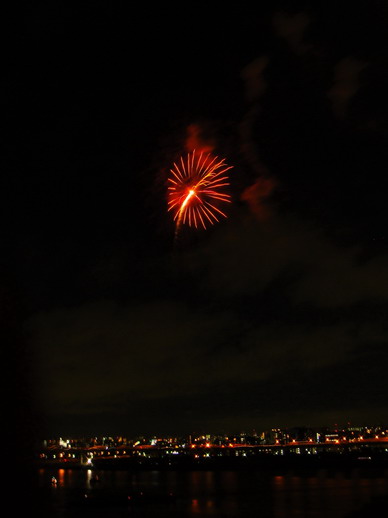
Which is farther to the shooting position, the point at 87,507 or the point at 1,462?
the point at 87,507

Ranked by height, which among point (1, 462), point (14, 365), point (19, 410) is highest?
point (14, 365)

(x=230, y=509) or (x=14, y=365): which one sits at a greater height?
(x=14, y=365)

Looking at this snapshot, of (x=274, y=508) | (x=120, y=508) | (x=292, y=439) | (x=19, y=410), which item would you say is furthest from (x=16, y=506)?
(x=292, y=439)

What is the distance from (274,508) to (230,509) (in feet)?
11.8

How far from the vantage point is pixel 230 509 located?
1651 inches

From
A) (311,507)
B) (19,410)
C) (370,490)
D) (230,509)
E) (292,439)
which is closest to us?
(19,410)

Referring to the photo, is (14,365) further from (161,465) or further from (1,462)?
(161,465)

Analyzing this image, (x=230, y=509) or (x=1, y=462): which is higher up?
(x=1, y=462)

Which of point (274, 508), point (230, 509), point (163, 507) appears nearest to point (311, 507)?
point (274, 508)

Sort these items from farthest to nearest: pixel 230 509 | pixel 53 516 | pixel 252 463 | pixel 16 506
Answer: pixel 252 463, pixel 230 509, pixel 53 516, pixel 16 506

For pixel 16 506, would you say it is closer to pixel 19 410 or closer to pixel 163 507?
pixel 19 410

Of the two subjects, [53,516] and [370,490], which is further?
[370,490]

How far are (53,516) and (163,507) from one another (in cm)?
986

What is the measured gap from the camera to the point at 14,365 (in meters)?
21.3
